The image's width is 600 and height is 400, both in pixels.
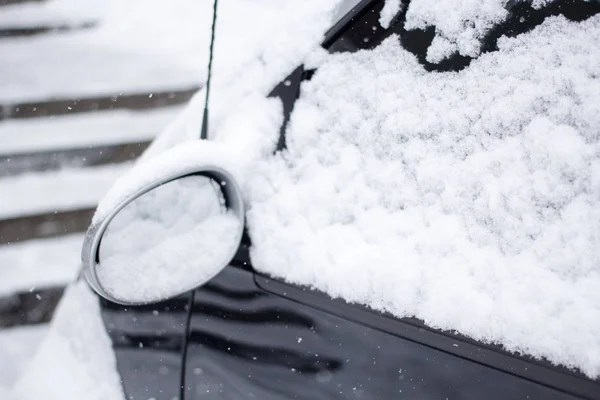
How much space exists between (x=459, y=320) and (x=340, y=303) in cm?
29

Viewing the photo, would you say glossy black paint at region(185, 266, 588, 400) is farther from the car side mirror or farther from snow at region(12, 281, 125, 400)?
snow at region(12, 281, 125, 400)

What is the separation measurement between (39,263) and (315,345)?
8.75ft

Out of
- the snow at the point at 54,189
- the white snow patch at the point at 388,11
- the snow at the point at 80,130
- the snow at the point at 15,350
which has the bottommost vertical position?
the snow at the point at 15,350

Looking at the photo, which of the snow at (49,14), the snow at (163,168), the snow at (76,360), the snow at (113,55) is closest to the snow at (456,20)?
the snow at (163,168)

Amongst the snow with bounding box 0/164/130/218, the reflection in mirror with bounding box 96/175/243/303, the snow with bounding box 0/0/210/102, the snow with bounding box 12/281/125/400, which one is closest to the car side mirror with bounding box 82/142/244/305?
the reflection in mirror with bounding box 96/175/243/303

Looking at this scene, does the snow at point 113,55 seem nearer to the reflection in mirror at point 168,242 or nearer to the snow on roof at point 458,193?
the reflection in mirror at point 168,242

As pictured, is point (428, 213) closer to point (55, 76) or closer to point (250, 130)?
point (250, 130)

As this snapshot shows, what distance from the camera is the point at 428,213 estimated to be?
123 centimetres

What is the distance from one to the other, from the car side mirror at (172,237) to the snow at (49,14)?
11.7 feet

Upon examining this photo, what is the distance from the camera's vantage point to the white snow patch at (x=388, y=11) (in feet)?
4.44

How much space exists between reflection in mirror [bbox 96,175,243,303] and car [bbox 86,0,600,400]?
53mm

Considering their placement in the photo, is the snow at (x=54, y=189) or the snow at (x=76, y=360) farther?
the snow at (x=54, y=189)

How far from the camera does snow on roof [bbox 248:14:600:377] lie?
1.05 m

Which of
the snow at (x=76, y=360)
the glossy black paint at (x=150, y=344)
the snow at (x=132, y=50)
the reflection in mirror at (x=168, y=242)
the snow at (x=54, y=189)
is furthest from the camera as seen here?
the snow at (x=132, y=50)
